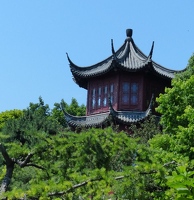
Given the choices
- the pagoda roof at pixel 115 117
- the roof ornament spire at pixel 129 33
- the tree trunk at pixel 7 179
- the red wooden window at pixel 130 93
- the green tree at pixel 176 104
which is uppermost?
the roof ornament spire at pixel 129 33

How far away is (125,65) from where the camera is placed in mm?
20078

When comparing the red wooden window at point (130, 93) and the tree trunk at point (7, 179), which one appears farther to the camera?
the red wooden window at point (130, 93)

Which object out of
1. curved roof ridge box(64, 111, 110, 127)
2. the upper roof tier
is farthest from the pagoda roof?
the upper roof tier

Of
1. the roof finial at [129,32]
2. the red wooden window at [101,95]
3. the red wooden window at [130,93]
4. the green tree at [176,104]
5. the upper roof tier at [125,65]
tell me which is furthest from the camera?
the roof finial at [129,32]

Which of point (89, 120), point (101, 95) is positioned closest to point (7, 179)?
point (89, 120)

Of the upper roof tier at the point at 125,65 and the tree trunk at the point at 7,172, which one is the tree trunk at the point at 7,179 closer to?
the tree trunk at the point at 7,172

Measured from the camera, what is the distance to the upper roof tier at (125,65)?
19.6 m

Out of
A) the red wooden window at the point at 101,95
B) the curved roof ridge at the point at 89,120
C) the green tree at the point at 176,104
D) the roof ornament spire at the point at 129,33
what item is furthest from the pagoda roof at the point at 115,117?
the green tree at the point at 176,104

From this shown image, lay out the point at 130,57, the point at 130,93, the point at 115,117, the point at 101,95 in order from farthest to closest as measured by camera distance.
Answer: the point at 130,57
the point at 101,95
the point at 130,93
the point at 115,117

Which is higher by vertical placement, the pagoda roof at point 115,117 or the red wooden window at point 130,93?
the red wooden window at point 130,93

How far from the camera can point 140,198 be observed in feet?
16.4

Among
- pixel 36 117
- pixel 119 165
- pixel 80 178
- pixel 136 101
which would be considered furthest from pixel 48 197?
pixel 136 101

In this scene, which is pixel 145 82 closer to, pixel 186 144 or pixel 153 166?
pixel 186 144

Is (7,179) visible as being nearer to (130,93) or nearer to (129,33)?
(130,93)
